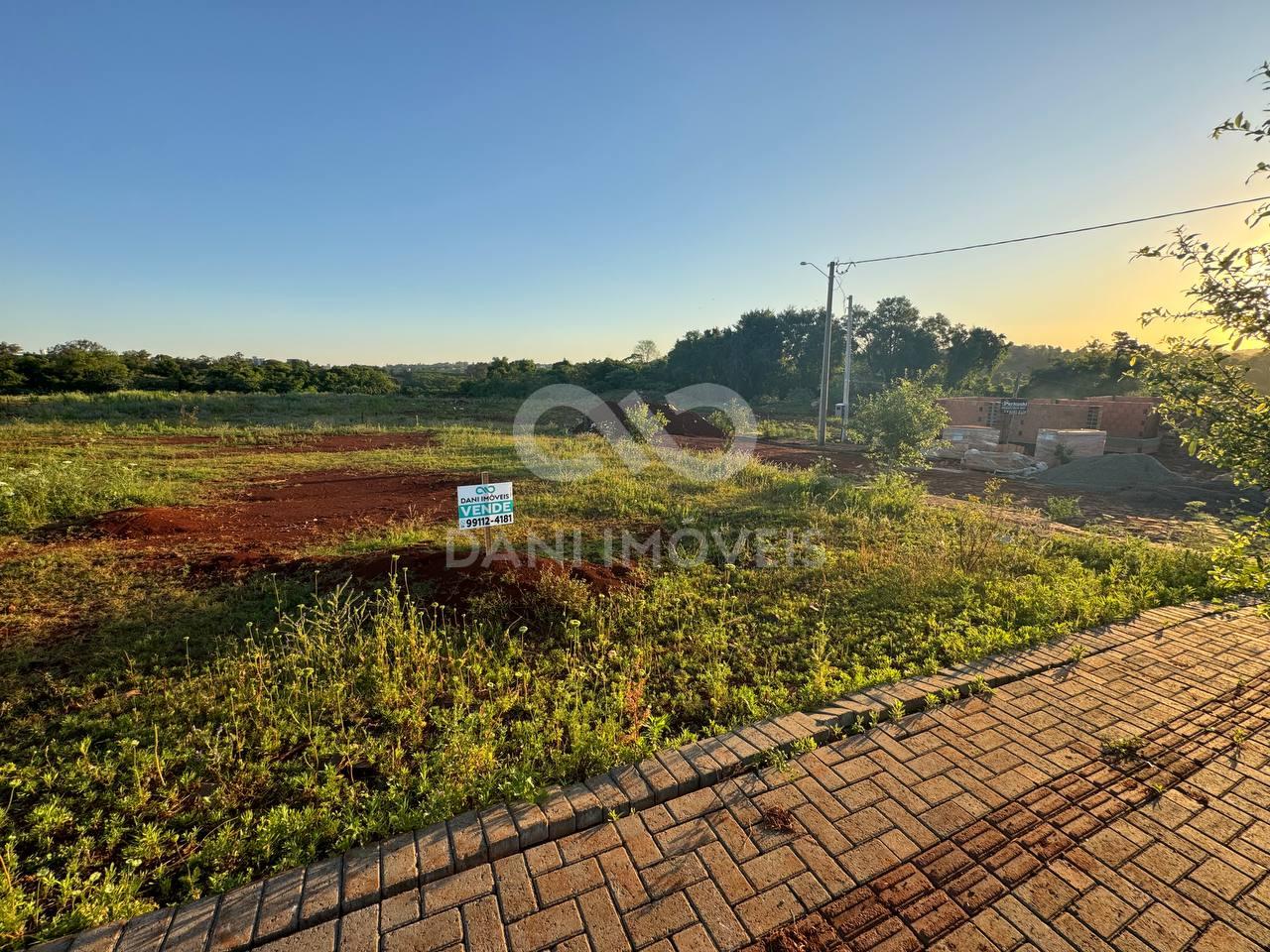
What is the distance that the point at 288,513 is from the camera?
7.66m

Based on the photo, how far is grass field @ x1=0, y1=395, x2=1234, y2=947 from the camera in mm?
2293

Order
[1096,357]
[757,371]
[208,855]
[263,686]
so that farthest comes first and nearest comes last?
[757,371], [1096,357], [263,686], [208,855]

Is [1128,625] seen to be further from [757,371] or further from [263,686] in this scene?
[757,371]

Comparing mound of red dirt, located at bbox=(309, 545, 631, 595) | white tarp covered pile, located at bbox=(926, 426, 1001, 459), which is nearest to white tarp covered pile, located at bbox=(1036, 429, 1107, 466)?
white tarp covered pile, located at bbox=(926, 426, 1001, 459)

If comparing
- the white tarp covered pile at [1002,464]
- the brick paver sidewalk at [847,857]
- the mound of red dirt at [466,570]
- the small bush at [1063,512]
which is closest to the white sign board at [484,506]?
the mound of red dirt at [466,570]

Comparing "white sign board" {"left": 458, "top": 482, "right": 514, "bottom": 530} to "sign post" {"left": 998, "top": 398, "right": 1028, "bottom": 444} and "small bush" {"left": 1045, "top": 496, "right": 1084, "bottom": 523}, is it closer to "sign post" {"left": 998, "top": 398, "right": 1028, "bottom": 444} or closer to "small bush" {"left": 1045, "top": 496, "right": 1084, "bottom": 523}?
"small bush" {"left": 1045, "top": 496, "right": 1084, "bottom": 523}

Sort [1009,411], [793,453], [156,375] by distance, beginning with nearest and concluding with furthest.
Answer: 1. [793,453]
2. [1009,411]
3. [156,375]

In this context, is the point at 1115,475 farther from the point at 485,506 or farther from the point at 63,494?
the point at 63,494

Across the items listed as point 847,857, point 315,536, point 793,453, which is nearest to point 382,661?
point 847,857

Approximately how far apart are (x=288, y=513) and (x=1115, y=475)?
1899 centimetres

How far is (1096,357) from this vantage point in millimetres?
37250

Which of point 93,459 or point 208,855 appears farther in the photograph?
point 93,459

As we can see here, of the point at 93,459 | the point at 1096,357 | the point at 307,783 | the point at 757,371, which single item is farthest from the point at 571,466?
the point at 1096,357

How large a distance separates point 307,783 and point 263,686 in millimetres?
1047
